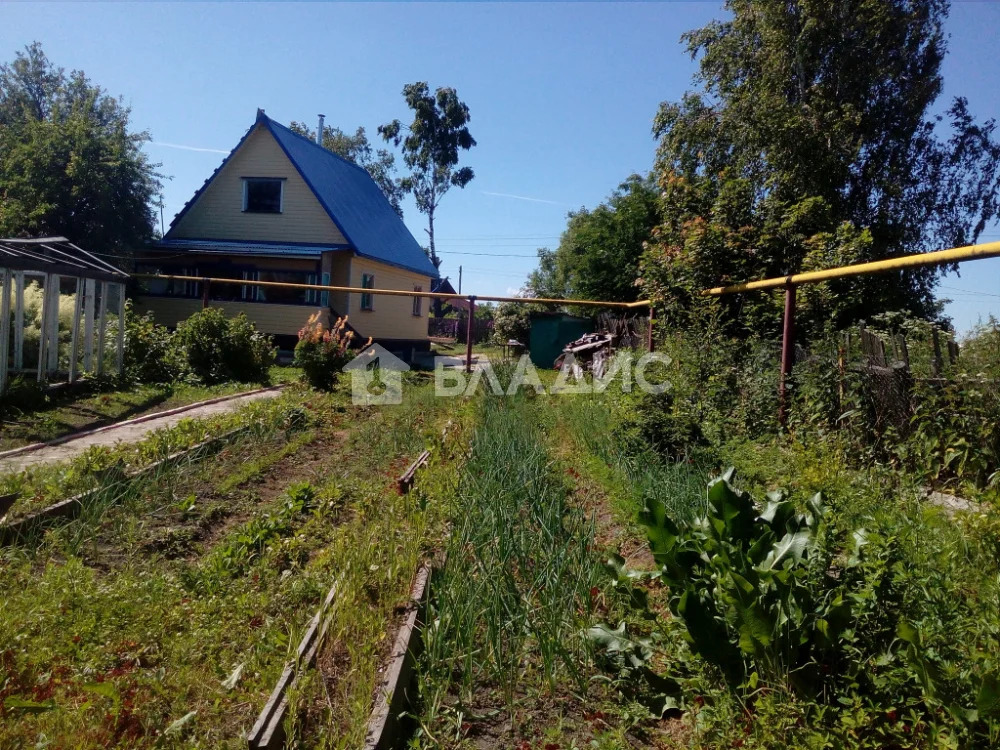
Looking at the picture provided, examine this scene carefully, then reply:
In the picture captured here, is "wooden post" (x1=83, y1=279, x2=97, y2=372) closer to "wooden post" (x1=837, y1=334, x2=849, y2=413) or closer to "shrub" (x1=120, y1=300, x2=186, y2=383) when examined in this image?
"shrub" (x1=120, y1=300, x2=186, y2=383)

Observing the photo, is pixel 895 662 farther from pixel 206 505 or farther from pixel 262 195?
pixel 262 195

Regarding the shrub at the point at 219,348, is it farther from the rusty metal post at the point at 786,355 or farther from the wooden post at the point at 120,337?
the rusty metal post at the point at 786,355

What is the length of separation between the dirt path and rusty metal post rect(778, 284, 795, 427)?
5.74 meters

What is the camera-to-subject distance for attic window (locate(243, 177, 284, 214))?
765 inches

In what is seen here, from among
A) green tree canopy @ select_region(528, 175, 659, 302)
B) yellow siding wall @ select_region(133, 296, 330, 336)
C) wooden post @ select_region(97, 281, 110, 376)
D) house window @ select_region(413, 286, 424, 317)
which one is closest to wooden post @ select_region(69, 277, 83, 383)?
wooden post @ select_region(97, 281, 110, 376)

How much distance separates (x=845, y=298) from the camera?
627 centimetres

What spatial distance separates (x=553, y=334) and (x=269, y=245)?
8436 mm

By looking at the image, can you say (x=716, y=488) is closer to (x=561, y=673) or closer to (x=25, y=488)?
(x=561, y=673)

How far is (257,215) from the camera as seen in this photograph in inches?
766

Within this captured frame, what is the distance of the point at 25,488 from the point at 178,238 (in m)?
17.4

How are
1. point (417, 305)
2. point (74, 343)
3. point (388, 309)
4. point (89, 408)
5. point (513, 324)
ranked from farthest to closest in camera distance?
point (417, 305), point (513, 324), point (388, 309), point (74, 343), point (89, 408)

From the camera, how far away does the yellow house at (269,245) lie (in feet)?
60.2

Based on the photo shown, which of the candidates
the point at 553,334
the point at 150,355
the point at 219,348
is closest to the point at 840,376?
the point at 219,348

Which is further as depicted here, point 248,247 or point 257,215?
point 257,215
